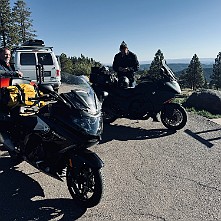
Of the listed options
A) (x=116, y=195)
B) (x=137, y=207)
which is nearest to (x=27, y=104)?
(x=116, y=195)

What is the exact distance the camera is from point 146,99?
7.20 meters

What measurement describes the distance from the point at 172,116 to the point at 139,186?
10.7 feet

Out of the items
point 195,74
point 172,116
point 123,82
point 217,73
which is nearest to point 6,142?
point 123,82

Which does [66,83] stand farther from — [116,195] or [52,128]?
[116,195]

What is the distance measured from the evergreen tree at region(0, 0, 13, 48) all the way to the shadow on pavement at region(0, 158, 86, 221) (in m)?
40.3

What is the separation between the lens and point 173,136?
6.66 m

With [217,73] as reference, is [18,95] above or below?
above

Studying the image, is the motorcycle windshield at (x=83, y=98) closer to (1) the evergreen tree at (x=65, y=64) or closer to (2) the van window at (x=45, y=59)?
(2) the van window at (x=45, y=59)

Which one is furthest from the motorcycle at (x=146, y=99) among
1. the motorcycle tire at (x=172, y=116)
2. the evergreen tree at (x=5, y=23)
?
the evergreen tree at (x=5, y=23)

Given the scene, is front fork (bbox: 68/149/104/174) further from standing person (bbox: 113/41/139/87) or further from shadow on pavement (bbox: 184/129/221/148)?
standing person (bbox: 113/41/139/87)

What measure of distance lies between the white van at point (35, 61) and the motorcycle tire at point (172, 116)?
6253 mm

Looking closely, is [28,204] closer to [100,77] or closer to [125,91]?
[125,91]

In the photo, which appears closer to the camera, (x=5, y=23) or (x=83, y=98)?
(x=83, y=98)

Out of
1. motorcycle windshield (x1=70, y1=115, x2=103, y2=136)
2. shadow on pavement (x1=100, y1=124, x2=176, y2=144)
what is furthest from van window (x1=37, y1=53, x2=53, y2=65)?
motorcycle windshield (x1=70, y1=115, x2=103, y2=136)
